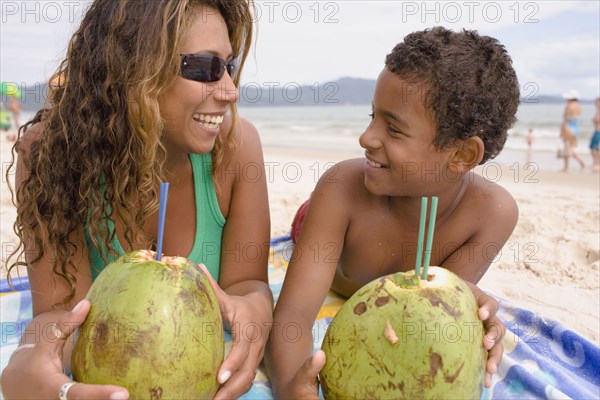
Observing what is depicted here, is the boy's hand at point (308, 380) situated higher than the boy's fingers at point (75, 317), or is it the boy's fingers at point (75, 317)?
the boy's fingers at point (75, 317)

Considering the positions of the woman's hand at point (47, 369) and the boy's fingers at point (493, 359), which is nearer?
the woman's hand at point (47, 369)

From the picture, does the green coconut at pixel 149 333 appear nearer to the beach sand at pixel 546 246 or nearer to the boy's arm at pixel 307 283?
the boy's arm at pixel 307 283

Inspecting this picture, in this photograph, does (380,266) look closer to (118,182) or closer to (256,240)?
(256,240)

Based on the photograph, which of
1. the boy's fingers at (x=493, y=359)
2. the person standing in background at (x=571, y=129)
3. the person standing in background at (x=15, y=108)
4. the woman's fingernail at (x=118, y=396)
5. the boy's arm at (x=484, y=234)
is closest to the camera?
the woman's fingernail at (x=118, y=396)

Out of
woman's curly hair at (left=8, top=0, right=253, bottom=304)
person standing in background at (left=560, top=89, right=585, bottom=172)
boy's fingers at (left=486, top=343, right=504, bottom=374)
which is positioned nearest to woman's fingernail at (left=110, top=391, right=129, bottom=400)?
woman's curly hair at (left=8, top=0, right=253, bottom=304)

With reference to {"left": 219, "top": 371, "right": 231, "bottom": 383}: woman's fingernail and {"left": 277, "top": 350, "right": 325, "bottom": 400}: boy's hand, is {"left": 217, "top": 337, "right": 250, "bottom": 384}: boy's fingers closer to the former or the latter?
{"left": 219, "top": 371, "right": 231, "bottom": 383}: woman's fingernail

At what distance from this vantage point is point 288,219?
4.74 metres

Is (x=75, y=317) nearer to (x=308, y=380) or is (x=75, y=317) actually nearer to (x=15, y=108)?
(x=308, y=380)

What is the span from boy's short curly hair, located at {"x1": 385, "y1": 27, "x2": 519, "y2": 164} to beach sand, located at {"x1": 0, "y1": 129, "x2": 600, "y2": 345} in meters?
1.06

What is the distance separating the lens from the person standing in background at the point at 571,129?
377 inches

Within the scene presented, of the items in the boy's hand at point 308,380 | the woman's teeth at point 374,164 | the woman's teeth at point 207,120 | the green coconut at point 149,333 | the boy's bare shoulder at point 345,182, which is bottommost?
the boy's hand at point 308,380

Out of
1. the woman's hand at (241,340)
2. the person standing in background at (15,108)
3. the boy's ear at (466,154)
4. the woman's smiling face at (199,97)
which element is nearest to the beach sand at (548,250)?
the boy's ear at (466,154)

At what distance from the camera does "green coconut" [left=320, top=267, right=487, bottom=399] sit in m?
1.31

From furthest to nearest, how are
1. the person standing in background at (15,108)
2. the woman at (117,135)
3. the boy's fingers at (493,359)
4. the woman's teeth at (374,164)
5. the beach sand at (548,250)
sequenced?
the person standing in background at (15,108) < the beach sand at (548,250) < the woman's teeth at (374,164) < the woman at (117,135) < the boy's fingers at (493,359)
